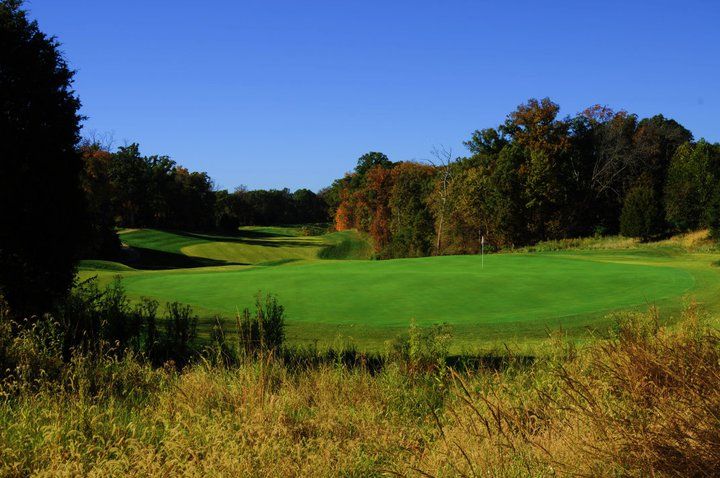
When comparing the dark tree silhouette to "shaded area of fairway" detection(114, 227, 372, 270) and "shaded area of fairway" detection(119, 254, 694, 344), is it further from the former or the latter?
"shaded area of fairway" detection(114, 227, 372, 270)

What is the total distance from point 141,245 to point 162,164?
1590 cm

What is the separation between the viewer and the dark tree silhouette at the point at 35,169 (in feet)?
27.0

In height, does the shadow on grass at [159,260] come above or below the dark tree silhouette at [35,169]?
below

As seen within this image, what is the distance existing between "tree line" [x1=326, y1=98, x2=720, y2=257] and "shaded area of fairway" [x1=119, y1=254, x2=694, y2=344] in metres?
26.5

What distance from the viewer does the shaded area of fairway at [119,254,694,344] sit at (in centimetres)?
1084

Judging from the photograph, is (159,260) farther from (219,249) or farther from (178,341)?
(178,341)

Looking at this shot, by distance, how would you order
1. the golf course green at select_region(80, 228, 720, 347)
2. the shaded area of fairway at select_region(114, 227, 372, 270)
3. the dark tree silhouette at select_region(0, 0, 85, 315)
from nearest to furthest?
the dark tree silhouette at select_region(0, 0, 85, 315) < the golf course green at select_region(80, 228, 720, 347) < the shaded area of fairway at select_region(114, 227, 372, 270)

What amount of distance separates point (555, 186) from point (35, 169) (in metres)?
41.5

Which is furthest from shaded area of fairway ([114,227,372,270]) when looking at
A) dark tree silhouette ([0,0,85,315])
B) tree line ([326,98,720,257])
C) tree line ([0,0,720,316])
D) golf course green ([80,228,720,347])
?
dark tree silhouette ([0,0,85,315])

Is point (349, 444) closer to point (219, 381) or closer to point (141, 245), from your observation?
point (219, 381)

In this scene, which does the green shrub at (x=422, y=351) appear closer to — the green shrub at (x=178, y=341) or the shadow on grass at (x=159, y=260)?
the green shrub at (x=178, y=341)

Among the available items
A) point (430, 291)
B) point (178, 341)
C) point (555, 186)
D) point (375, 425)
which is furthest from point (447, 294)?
point (555, 186)

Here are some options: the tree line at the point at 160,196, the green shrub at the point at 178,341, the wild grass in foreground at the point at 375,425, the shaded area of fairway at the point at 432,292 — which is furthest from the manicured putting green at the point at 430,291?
the tree line at the point at 160,196

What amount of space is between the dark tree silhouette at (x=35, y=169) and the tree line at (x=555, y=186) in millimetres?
38108
